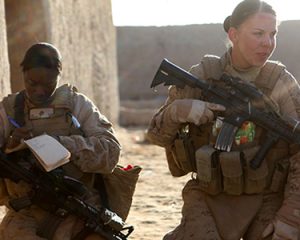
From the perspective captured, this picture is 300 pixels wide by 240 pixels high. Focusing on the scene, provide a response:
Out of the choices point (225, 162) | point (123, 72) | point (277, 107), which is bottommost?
point (123, 72)

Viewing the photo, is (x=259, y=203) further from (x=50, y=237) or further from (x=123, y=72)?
(x=123, y=72)

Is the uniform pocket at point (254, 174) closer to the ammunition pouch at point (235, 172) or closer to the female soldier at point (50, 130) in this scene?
the ammunition pouch at point (235, 172)

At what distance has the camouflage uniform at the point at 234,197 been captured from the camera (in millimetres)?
4160

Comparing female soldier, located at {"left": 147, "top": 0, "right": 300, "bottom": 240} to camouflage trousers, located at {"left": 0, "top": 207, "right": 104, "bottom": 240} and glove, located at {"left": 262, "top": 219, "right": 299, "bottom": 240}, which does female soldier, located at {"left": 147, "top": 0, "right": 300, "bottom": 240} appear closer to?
glove, located at {"left": 262, "top": 219, "right": 299, "bottom": 240}

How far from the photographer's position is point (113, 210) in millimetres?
4355

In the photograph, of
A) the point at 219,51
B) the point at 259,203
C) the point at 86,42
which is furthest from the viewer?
the point at 219,51

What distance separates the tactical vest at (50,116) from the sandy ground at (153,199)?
123 cm

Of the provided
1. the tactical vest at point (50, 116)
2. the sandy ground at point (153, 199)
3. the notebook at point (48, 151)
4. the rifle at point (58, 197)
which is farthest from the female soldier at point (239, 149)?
the sandy ground at point (153, 199)

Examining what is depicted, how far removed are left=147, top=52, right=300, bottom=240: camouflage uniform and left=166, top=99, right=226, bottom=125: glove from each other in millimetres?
77

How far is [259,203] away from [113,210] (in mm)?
835

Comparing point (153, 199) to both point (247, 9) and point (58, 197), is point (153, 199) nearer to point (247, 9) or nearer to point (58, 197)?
point (58, 197)

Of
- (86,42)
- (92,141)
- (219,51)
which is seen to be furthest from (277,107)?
(219,51)

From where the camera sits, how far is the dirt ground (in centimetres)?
573

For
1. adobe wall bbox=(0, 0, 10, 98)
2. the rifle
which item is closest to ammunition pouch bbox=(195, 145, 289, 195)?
the rifle
